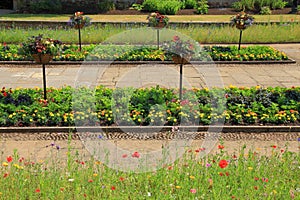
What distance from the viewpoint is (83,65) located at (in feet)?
36.1

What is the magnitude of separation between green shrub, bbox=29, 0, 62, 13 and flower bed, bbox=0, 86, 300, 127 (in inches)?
548

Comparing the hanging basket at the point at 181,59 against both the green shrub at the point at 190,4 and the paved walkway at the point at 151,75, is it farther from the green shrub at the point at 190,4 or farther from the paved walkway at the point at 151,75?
the green shrub at the point at 190,4

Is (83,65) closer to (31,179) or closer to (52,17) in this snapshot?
(31,179)

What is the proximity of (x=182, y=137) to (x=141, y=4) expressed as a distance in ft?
55.3

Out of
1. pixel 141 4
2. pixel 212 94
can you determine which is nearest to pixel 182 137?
pixel 212 94

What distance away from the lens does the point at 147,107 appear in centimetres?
737

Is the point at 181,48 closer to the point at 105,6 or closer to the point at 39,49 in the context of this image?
the point at 39,49

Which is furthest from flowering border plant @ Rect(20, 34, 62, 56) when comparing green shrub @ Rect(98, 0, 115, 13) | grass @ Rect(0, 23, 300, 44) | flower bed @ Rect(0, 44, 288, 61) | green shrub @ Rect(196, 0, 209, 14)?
green shrub @ Rect(196, 0, 209, 14)

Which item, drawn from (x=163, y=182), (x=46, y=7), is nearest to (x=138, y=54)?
(x=163, y=182)

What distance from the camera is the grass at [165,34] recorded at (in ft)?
44.0

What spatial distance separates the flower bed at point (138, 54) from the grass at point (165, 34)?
1286mm

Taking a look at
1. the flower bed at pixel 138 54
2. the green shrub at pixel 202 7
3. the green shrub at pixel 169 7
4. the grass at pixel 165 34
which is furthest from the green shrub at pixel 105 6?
the flower bed at pixel 138 54

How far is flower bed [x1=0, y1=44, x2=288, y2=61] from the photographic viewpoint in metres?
11.2

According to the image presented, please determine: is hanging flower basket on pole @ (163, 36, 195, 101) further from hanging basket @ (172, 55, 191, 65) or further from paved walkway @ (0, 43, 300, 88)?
Result: paved walkway @ (0, 43, 300, 88)
